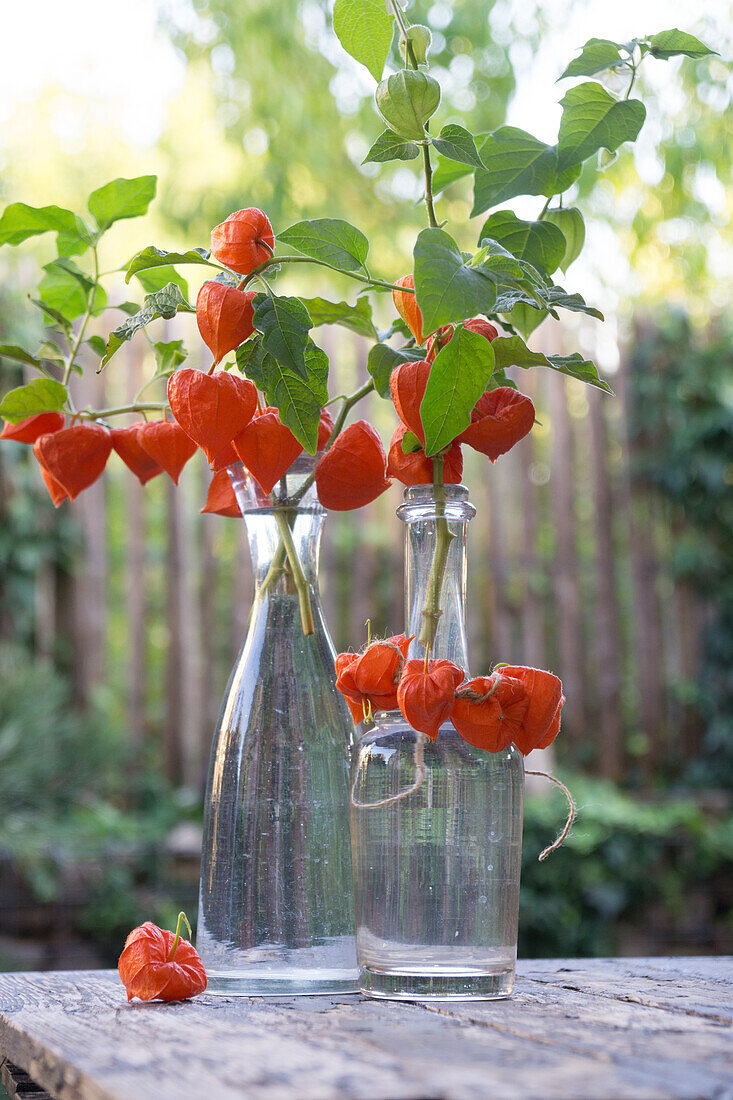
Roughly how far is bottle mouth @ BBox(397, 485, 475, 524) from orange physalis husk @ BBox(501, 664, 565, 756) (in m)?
0.10

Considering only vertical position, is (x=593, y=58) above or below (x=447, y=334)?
above

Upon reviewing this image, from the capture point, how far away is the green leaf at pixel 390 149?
1.94 ft

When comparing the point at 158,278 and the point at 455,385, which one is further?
the point at 158,278

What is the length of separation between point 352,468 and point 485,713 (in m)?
0.17

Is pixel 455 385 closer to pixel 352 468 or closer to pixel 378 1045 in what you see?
pixel 352 468

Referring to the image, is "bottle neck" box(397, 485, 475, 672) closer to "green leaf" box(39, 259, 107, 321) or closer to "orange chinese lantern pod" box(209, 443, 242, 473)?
"orange chinese lantern pod" box(209, 443, 242, 473)

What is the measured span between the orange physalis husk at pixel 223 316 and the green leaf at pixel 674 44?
0.30 m

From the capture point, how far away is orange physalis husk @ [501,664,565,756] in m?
0.56

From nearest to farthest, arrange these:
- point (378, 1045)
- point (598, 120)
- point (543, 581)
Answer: point (378, 1045) < point (598, 120) < point (543, 581)

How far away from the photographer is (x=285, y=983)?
1.96ft

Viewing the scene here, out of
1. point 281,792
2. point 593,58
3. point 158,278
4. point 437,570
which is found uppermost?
point 593,58

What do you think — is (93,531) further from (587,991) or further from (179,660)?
(587,991)

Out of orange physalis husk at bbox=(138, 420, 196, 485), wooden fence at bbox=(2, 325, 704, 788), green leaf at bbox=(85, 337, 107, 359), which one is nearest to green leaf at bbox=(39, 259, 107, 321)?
green leaf at bbox=(85, 337, 107, 359)

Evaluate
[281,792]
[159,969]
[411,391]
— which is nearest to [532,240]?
[411,391]
